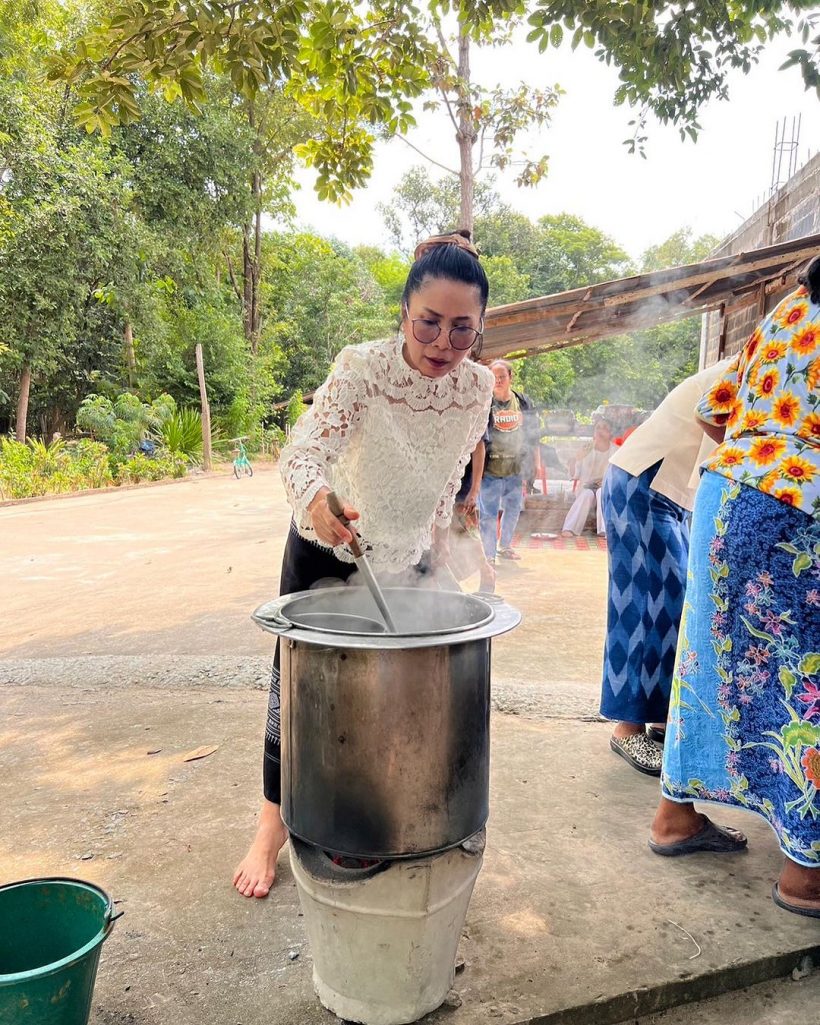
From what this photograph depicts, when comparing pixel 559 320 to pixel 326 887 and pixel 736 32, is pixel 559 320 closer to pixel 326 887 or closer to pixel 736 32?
pixel 736 32

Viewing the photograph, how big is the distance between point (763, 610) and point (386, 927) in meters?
1.19

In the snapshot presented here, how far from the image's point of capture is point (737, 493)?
5.96 ft

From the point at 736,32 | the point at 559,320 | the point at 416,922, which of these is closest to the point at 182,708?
the point at 416,922

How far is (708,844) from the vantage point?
2.10 m

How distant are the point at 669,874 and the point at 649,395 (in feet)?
88.3

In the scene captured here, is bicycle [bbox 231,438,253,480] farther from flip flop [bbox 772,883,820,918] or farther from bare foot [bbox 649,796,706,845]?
flip flop [bbox 772,883,820,918]

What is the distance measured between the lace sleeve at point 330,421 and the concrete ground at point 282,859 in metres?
1.09

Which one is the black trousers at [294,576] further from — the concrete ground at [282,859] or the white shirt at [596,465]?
the white shirt at [596,465]

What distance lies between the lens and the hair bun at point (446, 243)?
5.72 feet

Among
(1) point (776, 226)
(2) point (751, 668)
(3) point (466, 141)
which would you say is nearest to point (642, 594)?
(2) point (751, 668)

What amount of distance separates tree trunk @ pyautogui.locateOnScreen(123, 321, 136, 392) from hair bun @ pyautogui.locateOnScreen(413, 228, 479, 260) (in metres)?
21.3

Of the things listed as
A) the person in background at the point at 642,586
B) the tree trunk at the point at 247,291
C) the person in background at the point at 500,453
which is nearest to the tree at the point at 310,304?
the tree trunk at the point at 247,291

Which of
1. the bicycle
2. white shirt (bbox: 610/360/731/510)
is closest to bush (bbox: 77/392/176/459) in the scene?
the bicycle

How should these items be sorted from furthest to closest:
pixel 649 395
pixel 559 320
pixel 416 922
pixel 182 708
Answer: pixel 649 395 < pixel 559 320 < pixel 182 708 < pixel 416 922
